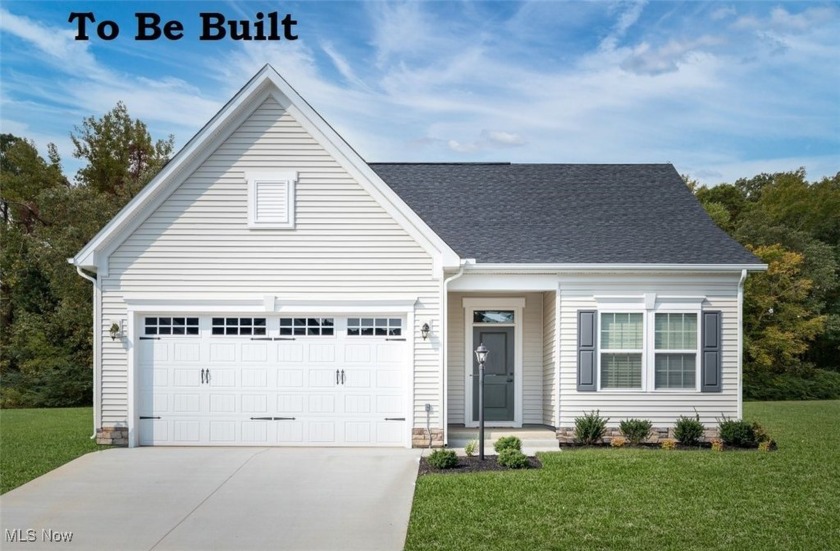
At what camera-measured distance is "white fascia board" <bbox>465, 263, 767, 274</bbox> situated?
1430 cm

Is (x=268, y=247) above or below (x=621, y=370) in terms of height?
above

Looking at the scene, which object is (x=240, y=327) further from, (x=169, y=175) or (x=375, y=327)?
(x=169, y=175)

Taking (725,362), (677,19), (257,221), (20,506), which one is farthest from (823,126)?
(20,506)

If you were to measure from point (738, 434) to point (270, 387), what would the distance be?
311 inches

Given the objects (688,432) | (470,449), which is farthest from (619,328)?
(470,449)

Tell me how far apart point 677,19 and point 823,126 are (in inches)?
542

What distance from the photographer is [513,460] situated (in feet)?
39.0

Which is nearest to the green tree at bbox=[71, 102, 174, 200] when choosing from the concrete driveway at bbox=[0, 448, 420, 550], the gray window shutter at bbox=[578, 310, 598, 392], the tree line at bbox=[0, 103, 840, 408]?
the tree line at bbox=[0, 103, 840, 408]

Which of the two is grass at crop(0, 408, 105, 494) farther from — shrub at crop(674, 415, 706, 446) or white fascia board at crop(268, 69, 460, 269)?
shrub at crop(674, 415, 706, 446)

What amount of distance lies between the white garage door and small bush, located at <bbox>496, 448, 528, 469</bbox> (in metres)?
2.44

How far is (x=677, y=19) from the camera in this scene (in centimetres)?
1634

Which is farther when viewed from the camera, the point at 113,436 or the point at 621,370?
the point at 621,370

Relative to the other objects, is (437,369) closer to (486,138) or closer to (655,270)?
(655,270)

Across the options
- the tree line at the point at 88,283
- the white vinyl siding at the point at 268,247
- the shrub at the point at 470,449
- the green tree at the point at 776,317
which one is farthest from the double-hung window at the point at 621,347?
the green tree at the point at 776,317
